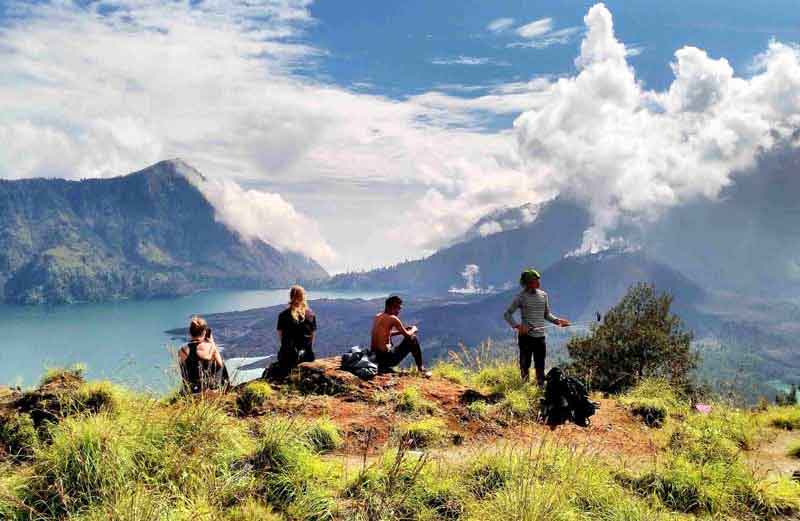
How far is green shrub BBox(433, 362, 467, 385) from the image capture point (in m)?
13.6

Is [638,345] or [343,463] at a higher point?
[343,463]

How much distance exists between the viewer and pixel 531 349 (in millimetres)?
13125

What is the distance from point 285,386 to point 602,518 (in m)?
6.92

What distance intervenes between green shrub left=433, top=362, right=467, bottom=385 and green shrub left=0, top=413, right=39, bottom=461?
8.40m

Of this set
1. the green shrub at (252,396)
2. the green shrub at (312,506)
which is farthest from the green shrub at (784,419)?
the green shrub at (312,506)

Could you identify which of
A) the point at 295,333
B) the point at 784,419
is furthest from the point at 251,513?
the point at 784,419

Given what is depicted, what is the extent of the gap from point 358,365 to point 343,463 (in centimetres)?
494

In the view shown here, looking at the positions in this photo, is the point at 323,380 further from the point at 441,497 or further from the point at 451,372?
the point at 441,497

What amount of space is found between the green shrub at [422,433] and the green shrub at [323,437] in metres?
1.04

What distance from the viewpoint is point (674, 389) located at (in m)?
14.3

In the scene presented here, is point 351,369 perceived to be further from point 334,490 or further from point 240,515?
point 240,515

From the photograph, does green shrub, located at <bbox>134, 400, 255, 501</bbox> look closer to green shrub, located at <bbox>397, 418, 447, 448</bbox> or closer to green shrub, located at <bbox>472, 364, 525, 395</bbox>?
green shrub, located at <bbox>397, 418, 447, 448</bbox>

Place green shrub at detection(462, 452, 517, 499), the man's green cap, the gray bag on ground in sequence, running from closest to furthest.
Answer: green shrub at detection(462, 452, 517, 499), the gray bag on ground, the man's green cap

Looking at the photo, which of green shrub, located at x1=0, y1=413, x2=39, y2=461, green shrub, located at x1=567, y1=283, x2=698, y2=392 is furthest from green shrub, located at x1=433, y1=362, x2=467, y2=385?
green shrub, located at x1=567, y1=283, x2=698, y2=392
